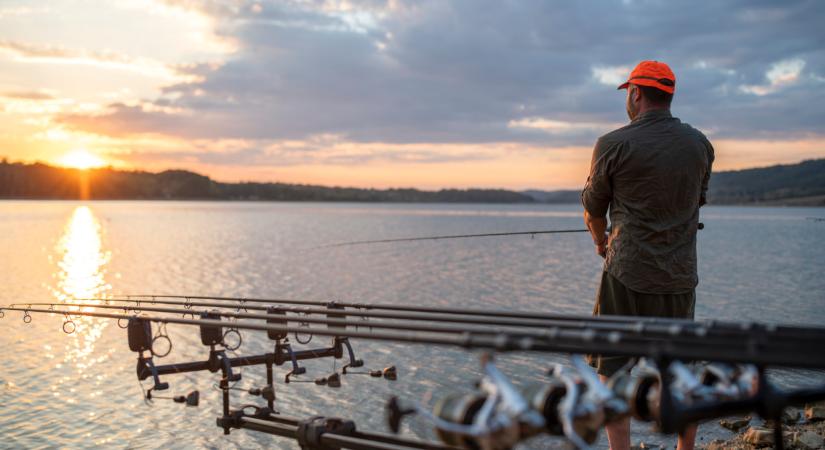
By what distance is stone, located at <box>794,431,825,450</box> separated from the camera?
7258 millimetres

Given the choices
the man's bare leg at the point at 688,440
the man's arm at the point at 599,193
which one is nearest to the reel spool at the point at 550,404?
the man's arm at the point at 599,193

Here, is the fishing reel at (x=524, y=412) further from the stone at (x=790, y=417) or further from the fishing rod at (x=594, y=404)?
the stone at (x=790, y=417)

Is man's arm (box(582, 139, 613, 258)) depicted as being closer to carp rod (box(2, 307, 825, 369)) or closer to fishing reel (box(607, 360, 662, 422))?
carp rod (box(2, 307, 825, 369))

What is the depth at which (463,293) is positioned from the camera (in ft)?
73.9

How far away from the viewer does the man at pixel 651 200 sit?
151 inches

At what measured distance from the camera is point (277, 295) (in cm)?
2164

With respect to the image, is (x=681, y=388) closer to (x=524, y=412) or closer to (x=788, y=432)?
(x=524, y=412)

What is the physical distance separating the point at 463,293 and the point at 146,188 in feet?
622

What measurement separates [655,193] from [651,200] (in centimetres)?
4

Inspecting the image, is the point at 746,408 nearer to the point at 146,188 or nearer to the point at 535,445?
the point at 535,445

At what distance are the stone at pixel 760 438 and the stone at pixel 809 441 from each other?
25 centimetres

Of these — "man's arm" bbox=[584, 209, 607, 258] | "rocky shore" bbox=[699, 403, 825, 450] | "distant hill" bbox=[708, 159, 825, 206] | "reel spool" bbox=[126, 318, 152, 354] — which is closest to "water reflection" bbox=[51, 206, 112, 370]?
"reel spool" bbox=[126, 318, 152, 354]

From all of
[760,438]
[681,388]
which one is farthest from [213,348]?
[760,438]

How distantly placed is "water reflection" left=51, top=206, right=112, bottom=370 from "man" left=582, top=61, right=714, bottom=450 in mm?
5483
